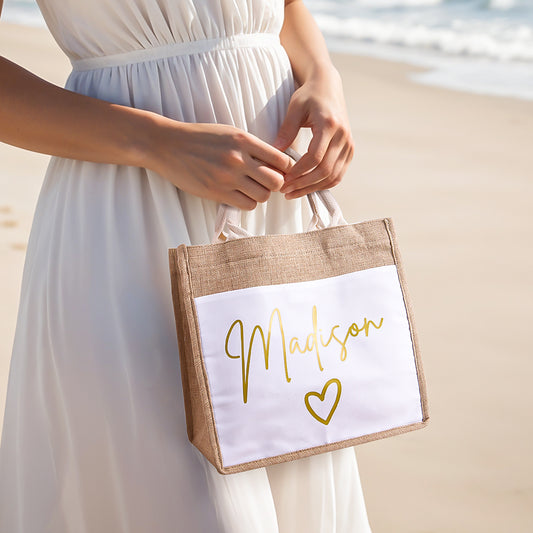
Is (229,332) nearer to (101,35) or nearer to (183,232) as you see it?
(183,232)

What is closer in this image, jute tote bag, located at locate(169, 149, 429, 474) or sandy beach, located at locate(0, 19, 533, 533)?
jute tote bag, located at locate(169, 149, 429, 474)

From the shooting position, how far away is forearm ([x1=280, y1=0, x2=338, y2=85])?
126 cm

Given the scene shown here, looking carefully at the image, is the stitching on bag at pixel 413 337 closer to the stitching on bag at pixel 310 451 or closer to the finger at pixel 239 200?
the stitching on bag at pixel 310 451

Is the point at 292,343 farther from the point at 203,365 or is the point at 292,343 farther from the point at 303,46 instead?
the point at 303,46

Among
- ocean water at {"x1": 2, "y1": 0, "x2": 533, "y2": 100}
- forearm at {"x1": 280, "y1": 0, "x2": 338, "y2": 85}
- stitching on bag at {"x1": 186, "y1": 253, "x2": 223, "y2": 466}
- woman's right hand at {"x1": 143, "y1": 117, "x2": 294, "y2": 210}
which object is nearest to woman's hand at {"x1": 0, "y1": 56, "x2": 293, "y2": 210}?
woman's right hand at {"x1": 143, "y1": 117, "x2": 294, "y2": 210}

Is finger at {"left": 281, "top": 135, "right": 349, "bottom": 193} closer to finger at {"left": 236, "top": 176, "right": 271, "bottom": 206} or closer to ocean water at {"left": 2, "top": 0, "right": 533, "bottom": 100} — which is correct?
finger at {"left": 236, "top": 176, "right": 271, "bottom": 206}

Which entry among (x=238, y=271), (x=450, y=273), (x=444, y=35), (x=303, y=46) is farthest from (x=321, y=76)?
(x=444, y=35)

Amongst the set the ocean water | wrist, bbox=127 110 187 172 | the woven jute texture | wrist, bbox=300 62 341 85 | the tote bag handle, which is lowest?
the woven jute texture

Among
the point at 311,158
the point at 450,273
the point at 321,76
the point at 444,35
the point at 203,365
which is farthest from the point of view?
the point at 444,35

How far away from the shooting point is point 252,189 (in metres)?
1.07

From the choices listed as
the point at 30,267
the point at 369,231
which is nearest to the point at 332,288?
the point at 369,231

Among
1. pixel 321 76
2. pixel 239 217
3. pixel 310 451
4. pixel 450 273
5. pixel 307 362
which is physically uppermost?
pixel 450 273

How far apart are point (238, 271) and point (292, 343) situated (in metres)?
0.12

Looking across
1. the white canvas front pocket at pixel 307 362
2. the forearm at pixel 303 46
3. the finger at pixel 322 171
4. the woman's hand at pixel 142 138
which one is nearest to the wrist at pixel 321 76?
the forearm at pixel 303 46
